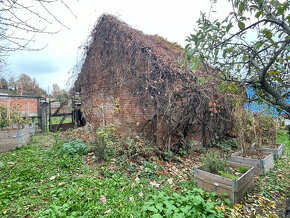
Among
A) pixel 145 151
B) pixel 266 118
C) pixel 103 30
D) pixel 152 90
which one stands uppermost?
pixel 103 30

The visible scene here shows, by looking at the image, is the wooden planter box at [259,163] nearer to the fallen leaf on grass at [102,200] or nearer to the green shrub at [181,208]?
the green shrub at [181,208]

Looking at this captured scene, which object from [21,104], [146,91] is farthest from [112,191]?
[21,104]

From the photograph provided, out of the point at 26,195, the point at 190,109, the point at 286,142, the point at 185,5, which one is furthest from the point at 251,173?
the point at 286,142

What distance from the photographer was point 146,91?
18.4ft

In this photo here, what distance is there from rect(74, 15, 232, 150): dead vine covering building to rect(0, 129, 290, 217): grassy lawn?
1492mm

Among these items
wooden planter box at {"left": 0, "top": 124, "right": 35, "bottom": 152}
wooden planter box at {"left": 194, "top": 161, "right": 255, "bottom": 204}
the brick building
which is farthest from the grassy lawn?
the brick building

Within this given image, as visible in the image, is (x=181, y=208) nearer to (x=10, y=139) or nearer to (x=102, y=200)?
(x=102, y=200)

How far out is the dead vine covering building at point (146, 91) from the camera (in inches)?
213

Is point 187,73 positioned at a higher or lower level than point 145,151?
higher

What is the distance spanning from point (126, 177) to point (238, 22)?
11.8ft

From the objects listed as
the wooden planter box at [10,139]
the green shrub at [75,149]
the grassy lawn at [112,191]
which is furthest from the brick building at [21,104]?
the green shrub at [75,149]

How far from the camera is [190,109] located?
556 centimetres

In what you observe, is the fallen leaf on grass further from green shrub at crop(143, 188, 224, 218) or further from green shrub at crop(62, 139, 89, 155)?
green shrub at crop(62, 139, 89, 155)

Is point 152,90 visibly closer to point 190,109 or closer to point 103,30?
point 190,109
